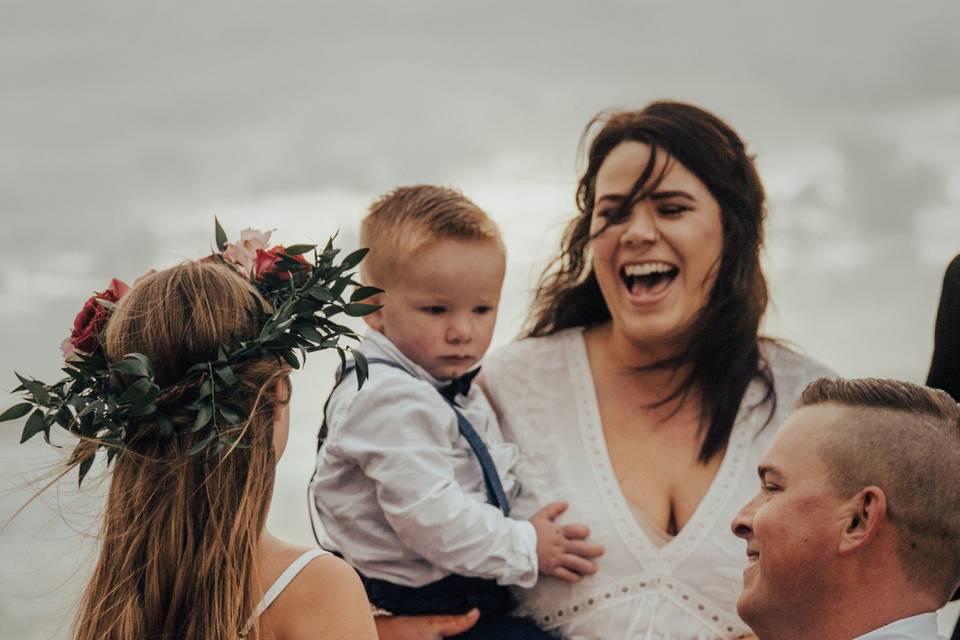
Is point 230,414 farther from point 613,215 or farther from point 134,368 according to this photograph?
point 613,215

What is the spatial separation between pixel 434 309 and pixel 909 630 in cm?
198

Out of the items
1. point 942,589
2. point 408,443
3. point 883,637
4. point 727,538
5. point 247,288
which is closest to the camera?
point 883,637

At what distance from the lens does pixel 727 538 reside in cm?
427

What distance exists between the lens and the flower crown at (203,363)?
9.66 ft

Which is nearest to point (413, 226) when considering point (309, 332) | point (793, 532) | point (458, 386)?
point (458, 386)

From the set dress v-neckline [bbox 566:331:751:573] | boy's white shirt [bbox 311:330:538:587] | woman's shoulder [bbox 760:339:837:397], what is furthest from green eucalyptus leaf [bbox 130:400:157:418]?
woman's shoulder [bbox 760:339:837:397]

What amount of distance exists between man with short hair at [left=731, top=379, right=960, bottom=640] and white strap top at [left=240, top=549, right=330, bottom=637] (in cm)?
99

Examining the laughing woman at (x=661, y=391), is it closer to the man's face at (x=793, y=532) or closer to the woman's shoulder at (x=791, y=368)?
the woman's shoulder at (x=791, y=368)

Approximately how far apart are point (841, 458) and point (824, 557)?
0.73 feet

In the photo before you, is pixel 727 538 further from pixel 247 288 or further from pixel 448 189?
pixel 247 288

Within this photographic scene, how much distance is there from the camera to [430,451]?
399cm

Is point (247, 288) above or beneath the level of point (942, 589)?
above

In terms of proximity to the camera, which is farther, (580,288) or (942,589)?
(580,288)

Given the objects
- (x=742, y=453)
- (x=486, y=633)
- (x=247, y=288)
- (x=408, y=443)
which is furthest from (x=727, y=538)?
(x=247, y=288)
